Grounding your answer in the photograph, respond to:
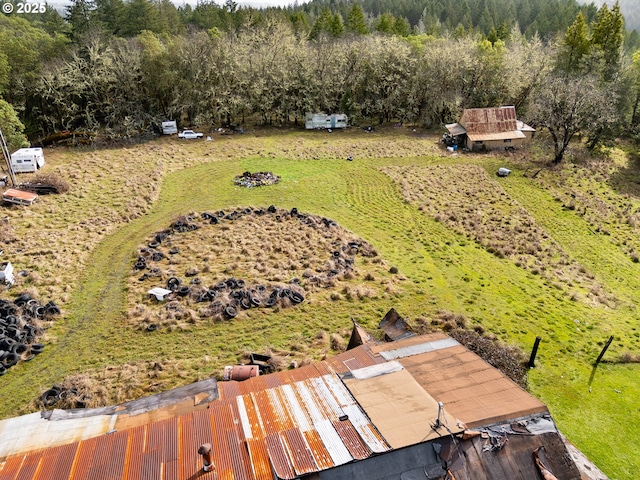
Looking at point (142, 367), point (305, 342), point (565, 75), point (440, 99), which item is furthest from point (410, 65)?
point (142, 367)

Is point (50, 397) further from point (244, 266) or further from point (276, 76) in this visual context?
point (276, 76)

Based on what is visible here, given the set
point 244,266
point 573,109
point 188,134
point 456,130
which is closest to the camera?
point 244,266

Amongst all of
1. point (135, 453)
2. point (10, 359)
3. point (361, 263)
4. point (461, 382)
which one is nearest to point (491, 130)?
point (361, 263)

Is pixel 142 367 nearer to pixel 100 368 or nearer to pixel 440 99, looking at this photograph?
pixel 100 368

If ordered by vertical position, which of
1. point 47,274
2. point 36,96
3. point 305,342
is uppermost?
point 36,96

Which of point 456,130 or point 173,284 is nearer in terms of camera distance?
point 173,284

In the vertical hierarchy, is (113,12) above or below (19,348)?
above

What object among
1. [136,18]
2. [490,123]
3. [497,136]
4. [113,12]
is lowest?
[497,136]

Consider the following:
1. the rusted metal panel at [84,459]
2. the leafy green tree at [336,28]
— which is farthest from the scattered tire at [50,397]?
the leafy green tree at [336,28]
